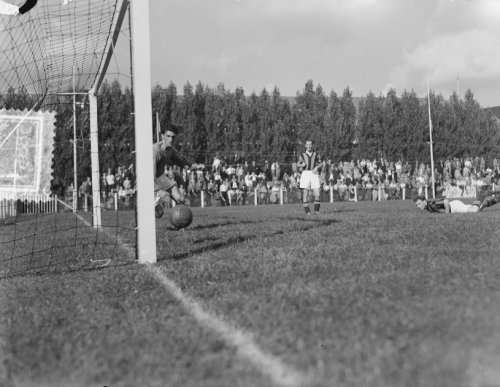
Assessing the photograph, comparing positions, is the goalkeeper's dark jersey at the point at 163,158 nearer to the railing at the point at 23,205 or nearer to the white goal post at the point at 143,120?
the railing at the point at 23,205

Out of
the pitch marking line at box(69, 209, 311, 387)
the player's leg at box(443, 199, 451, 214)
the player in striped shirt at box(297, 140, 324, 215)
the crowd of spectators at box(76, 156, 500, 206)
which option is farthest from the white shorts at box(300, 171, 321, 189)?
the crowd of spectators at box(76, 156, 500, 206)

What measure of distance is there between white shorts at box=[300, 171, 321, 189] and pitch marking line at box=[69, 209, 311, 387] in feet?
38.6

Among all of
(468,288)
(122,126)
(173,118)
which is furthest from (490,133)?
(468,288)

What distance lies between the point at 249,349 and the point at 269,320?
548 millimetres

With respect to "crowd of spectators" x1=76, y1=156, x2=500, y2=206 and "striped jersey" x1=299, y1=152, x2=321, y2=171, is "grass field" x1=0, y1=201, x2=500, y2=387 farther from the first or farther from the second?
"crowd of spectators" x1=76, y1=156, x2=500, y2=206

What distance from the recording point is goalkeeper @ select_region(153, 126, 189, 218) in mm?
12992

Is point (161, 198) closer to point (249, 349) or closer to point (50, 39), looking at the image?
point (50, 39)

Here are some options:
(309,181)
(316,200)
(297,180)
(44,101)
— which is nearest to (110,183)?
(297,180)

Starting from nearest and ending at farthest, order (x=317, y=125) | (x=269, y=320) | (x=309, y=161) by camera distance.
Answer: (x=269, y=320) < (x=309, y=161) < (x=317, y=125)

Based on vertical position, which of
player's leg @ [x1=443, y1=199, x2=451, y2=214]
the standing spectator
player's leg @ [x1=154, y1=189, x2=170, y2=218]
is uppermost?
the standing spectator

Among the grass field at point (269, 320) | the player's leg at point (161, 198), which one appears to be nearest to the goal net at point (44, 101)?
the grass field at point (269, 320)

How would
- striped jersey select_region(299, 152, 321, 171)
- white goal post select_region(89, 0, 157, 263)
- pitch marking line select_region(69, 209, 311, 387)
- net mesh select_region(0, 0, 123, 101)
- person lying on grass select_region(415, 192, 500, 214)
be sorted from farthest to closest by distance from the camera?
striped jersey select_region(299, 152, 321, 171), person lying on grass select_region(415, 192, 500, 214), net mesh select_region(0, 0, 123, 101), white goal post select_region(89, 0, 157, 263), pitch marking line select_region(69, 209, 311, 387)

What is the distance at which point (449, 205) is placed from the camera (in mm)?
15133

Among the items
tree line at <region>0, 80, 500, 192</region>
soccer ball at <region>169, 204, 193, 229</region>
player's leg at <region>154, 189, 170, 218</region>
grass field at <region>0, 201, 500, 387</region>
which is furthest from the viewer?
tree line at <region>0, 80, 500, 192</region>
